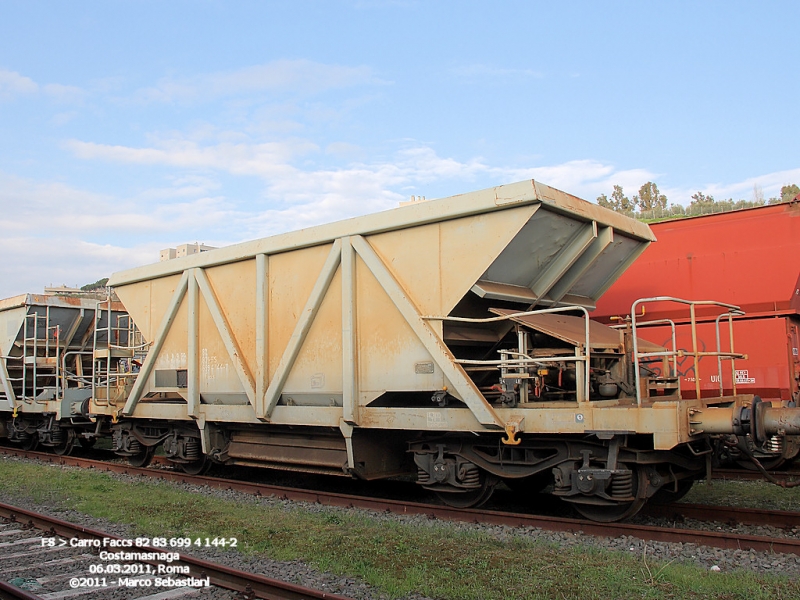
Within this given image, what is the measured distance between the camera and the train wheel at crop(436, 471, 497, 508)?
7.69 metres

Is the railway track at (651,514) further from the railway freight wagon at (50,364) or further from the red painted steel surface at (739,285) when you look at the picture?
the railway freight wagon at (50,364)

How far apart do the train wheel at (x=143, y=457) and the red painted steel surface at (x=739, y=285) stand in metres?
7.97

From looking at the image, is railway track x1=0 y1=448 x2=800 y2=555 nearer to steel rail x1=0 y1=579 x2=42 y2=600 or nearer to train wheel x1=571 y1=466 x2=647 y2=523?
train wheel x1=571 y1=466 x2=647 y2=523

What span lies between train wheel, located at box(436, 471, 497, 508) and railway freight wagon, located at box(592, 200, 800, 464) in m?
3.50

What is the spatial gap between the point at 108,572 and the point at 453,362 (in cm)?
370

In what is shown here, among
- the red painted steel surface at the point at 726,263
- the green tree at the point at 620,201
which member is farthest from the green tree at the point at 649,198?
the red painted steel surface at the point at 726,263

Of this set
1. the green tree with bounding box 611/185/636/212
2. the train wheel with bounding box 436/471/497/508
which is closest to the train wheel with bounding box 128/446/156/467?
the train wheel with bounding box 436/471/497/508

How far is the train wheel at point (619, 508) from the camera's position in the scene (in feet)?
21.8

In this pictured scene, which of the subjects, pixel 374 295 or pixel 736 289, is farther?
pixel 736 289

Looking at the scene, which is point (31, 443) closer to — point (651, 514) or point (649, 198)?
point (651, 514)

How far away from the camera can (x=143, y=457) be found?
12.1 meters

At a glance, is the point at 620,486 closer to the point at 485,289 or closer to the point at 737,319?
the point at 485,289

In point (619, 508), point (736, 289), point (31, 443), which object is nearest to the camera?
point (619, 508)

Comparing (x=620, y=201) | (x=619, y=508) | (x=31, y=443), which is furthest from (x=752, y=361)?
(x=620, y=201)
